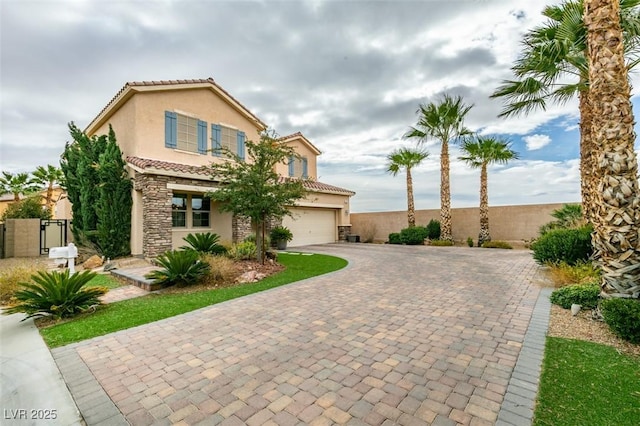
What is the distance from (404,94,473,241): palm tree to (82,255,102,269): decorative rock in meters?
18.6

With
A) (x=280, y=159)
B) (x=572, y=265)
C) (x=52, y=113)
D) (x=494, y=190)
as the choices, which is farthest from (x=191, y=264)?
(x=494, y=190)

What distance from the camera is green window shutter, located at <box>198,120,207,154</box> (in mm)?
15430

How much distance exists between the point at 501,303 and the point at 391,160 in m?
17.0

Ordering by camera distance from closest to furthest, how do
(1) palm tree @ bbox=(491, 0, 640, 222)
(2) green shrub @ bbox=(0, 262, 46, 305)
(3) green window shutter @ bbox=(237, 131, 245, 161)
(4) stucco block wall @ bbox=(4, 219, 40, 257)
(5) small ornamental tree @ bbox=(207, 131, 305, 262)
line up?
(2) green shrub @ bbox=(0, 262, 46, 305), (1) palm tree @ bbox=(491, 0, 640, 222), (5) small ornamental tree @ bbox=(207, 131, 305, 262), (4) stucco block wall @ bbox=(4, 219, 40, 257), (3) green window shutter @ bbox=(237, 131, 245, 161)

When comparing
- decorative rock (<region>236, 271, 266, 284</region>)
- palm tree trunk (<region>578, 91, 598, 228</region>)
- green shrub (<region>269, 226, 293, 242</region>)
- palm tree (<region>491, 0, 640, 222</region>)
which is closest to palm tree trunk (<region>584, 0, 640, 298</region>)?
palm tree (<region>491, 0, 640, 222</region>)

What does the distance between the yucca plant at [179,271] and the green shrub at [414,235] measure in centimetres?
1528

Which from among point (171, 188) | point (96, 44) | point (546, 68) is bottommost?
point (171, 188)

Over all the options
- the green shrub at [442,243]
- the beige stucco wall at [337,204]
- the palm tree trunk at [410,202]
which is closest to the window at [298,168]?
the beige stucco wall at [337,204]

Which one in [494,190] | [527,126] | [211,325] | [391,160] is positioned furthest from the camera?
[391,160]

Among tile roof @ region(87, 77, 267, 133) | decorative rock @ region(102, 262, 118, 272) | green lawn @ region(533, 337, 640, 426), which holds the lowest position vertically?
green lawn @ region(533, 337, 640, 426)

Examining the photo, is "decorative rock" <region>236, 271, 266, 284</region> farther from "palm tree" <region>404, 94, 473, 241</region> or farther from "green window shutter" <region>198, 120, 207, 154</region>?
"palm tree" <region>404, 94, 473, 241</region>

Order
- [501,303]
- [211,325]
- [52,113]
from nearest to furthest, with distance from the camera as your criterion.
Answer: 1. [211,325]
2. [501,303]
3. [52,113]

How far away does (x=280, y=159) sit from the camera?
1116cm

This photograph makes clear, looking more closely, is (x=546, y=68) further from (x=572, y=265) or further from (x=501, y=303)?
(x=501, y=303)
